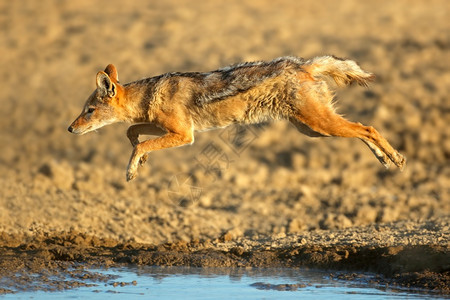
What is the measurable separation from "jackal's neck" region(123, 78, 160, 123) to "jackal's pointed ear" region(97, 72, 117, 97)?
213 mm

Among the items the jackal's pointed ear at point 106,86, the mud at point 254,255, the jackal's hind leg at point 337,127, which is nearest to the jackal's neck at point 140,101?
the jackal's pointed ear at point 106,86

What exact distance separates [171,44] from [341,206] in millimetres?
7719

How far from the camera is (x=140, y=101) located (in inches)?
348

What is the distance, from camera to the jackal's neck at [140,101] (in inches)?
347

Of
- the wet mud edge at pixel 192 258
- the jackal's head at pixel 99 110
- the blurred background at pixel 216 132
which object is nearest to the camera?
the wet mud edge at pixel 192 258

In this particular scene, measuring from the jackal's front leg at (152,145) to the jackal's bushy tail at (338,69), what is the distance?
4.80 feet


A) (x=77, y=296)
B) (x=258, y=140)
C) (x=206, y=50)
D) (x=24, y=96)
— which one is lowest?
(x=77, y=296)

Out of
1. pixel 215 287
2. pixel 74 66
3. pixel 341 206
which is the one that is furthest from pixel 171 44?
pixel 215 287

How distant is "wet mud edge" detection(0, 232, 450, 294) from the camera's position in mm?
7711

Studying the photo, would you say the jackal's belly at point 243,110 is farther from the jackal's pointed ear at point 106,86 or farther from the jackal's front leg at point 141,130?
the jackal's pointed ear at point 106,86

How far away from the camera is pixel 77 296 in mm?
7309

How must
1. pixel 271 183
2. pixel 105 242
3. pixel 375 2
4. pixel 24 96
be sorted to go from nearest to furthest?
pixel 105 242 < pixel 271 183 < pixel 24 96 < pixel 375 2

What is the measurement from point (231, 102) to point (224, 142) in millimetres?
6074

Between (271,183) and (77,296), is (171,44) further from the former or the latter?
(77,296)
